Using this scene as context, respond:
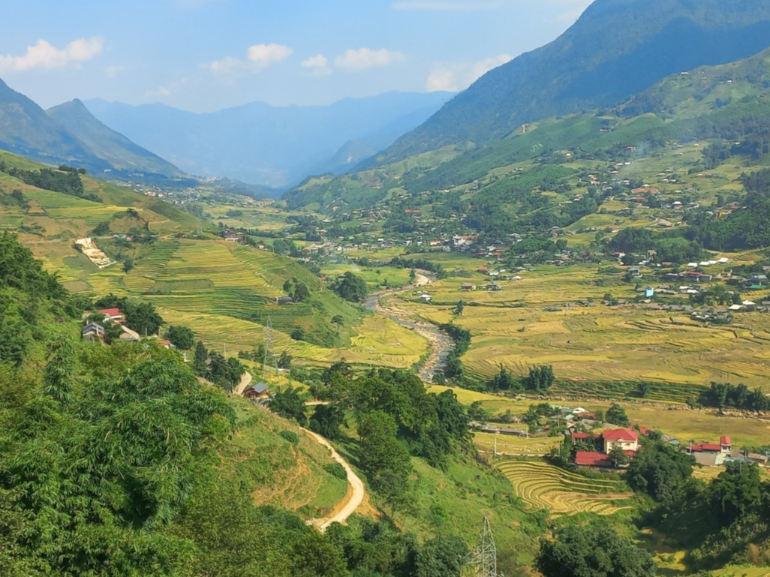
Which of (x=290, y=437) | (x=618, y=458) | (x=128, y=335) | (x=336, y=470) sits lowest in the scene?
(x=618, y=458)

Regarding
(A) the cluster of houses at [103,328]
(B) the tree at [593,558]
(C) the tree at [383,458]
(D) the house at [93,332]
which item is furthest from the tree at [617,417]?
(D) the house at [93,332]

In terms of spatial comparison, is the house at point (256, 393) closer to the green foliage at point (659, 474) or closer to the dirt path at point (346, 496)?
the dirt path at point (346, 496)

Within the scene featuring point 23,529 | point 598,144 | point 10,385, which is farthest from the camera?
point 598,144

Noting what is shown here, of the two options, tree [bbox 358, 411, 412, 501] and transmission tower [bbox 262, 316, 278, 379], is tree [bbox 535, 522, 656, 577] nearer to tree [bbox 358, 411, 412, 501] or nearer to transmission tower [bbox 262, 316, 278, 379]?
tree [bbox 358, 411, 412, 501]

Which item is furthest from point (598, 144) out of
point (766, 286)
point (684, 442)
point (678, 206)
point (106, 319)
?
point (106, 319)

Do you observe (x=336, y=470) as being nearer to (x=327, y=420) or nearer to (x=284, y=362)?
(x=327, y=420)

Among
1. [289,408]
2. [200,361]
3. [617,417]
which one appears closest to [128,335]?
[200,361]

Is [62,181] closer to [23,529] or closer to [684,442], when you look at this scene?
[684,442]
